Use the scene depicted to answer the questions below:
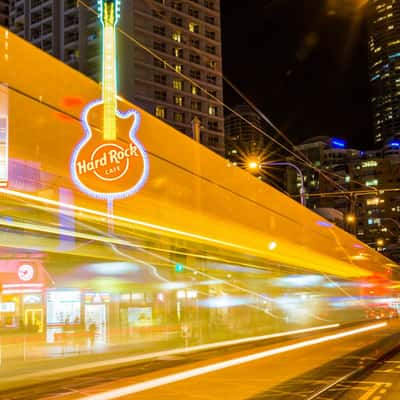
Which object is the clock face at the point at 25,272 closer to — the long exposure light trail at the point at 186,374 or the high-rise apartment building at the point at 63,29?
the long exposure light trail at the point at 186,374

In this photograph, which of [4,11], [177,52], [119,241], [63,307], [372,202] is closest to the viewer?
[63,307]

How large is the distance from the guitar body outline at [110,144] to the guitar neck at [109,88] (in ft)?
0.44

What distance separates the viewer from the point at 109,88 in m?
12.5

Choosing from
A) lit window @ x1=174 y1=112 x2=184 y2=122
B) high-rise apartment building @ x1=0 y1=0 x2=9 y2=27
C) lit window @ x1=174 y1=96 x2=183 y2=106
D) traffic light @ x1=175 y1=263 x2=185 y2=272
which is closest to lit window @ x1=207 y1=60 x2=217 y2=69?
lit window @ x1=174 y1=96 x2=183 y2=106

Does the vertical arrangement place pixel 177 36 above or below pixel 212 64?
above

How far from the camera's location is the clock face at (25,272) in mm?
10039

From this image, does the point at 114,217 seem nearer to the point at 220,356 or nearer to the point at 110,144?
the point at 110,144

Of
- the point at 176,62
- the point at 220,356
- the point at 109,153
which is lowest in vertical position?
the point at 220,356

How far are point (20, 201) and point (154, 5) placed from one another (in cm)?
8076

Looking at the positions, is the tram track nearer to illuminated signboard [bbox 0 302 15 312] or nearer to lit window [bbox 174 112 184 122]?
illuminated signboard [bbox 0 302 15 312]

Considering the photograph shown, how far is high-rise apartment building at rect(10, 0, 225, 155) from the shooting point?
81.4m

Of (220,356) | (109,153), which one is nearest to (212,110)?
(220,356)

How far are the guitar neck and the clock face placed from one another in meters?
2.84

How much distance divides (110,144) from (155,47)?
77.1 m
